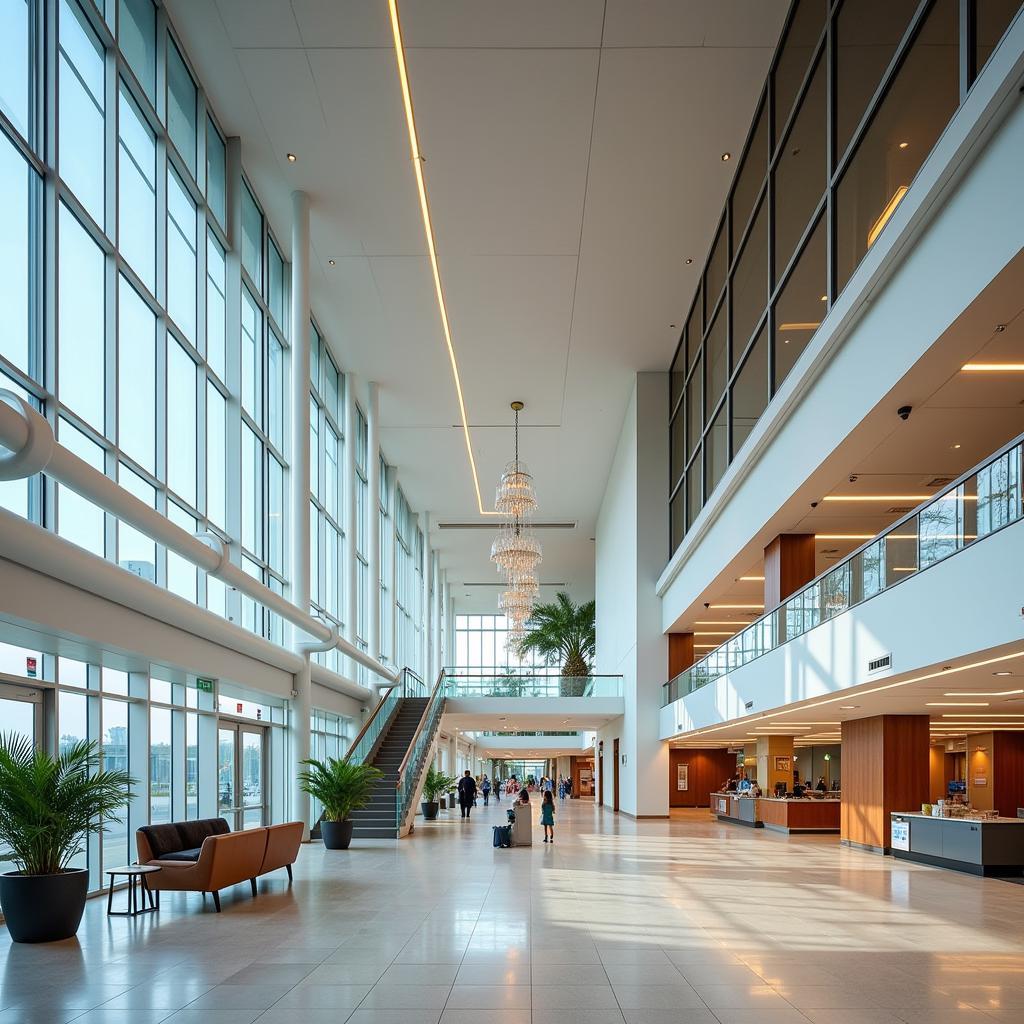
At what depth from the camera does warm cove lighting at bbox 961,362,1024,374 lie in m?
11.4

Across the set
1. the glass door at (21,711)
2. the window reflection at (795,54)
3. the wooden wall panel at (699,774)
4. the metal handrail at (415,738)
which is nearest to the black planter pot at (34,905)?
the glass door at (21,711)

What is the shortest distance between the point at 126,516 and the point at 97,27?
5.86 metres

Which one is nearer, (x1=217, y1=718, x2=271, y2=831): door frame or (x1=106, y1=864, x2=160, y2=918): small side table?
(x1=106, y1=864, x2=160, y2=918): small side table

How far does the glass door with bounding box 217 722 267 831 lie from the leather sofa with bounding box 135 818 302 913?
3.53 m

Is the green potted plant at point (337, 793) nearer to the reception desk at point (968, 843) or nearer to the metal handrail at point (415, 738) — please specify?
the metal handrail at point (415, 738)

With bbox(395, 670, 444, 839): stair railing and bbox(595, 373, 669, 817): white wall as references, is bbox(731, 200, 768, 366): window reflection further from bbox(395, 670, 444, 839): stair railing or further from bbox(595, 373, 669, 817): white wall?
bbox(395, 670, 444, 839): stair railing

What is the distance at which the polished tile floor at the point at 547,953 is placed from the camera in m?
7.02

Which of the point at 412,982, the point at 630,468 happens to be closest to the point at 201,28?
the point at 412,982

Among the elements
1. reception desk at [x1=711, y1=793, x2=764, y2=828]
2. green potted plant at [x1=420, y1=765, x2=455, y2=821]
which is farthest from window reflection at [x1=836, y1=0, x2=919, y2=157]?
green potted plant at [x1=420, y1=765, x2=455, y2=821]

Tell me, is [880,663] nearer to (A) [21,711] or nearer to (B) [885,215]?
(B) [885,215]

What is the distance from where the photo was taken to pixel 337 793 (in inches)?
755

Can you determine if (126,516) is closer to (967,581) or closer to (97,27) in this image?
(97,27)

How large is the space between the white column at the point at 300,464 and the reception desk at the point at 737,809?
43.5 ft

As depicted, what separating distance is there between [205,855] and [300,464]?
836 centimetres
